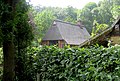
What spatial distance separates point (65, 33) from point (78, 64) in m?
27.7

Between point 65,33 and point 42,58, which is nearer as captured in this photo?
point 42,58

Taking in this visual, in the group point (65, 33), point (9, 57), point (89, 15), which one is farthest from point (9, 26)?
point (89, 15)

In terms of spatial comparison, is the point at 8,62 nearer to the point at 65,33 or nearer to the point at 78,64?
the point at 78,64

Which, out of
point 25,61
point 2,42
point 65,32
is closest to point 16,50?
point 25,61

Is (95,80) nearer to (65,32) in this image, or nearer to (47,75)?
(47,75)

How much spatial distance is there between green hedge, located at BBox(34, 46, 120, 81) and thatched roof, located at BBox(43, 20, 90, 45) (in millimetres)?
24359

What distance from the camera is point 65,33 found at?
32719 mm

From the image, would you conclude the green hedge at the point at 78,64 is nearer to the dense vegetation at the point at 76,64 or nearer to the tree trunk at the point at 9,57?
the dense vegetation at the point at 76,64

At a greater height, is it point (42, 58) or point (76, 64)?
point (76, 64)

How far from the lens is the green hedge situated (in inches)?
171

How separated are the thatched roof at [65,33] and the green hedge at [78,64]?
79.9 feet

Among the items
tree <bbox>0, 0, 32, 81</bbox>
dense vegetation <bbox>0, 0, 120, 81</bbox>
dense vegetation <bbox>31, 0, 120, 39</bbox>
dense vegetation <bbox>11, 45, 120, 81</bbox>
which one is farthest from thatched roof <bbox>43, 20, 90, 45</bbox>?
tree <bbox>0, 0, 32, 81</bbox>

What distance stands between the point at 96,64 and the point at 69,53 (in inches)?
42.8

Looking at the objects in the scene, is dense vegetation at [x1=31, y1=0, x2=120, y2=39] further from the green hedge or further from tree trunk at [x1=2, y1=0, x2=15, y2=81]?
tree trunk at [x1=2, y1=0, x2=15, y2=81]
